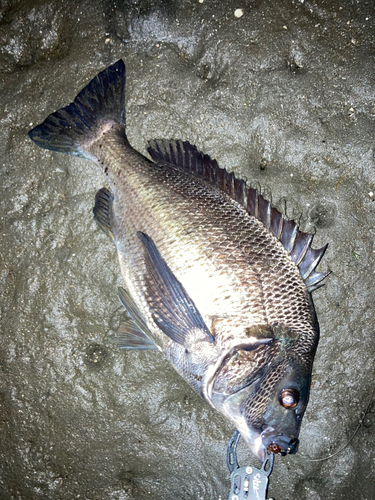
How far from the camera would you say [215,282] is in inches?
84.7

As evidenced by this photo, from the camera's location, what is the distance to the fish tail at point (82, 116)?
270cm

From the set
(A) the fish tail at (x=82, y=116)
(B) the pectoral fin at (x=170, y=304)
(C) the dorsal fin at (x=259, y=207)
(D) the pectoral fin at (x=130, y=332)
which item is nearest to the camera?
(B) the pectoral fin at (x=170, y=304)

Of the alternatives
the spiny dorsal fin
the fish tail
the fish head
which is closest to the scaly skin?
the fish head

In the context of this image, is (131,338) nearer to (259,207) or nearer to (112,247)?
(112,247)

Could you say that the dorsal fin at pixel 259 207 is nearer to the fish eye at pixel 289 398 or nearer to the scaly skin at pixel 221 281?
the scaly skin at pixel 221 281

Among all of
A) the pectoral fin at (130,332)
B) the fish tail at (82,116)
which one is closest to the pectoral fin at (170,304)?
the pectoral fin at (130,332)

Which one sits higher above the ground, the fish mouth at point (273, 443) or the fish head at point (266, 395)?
the fish head at point (266, 395)

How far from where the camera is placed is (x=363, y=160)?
9.36 feet

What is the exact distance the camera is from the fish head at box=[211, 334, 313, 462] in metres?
2.00

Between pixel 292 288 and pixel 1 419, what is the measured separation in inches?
86.6

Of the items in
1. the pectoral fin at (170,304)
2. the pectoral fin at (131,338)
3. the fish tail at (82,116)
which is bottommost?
the pectoral fin at (131,338)

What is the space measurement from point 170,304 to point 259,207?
0.80 m

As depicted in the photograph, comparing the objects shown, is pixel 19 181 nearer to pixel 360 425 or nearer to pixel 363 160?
pixel 363 160

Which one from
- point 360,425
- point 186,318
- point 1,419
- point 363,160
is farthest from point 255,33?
point 1,419
